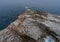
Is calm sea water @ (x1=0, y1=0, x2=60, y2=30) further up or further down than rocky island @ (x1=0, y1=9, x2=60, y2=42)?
further down

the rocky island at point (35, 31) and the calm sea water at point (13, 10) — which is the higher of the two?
the rocky island at point (35, 31)

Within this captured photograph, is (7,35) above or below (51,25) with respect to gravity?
below

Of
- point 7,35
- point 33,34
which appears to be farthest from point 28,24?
point 7,35

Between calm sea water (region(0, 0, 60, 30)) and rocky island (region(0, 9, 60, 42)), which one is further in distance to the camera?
calm sea water (region(0, 0, 60, 30))

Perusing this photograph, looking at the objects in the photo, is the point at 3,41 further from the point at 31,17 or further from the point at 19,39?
the point at 31,17

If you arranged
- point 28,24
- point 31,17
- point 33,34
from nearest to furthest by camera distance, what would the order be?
point 33,34 → point 28,24 → point 31,17

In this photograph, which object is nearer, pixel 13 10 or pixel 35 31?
pixel 35 31

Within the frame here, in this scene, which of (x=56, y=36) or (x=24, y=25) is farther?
(x=24, y=25)

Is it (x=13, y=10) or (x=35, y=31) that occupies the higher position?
(x=35, y=31)
